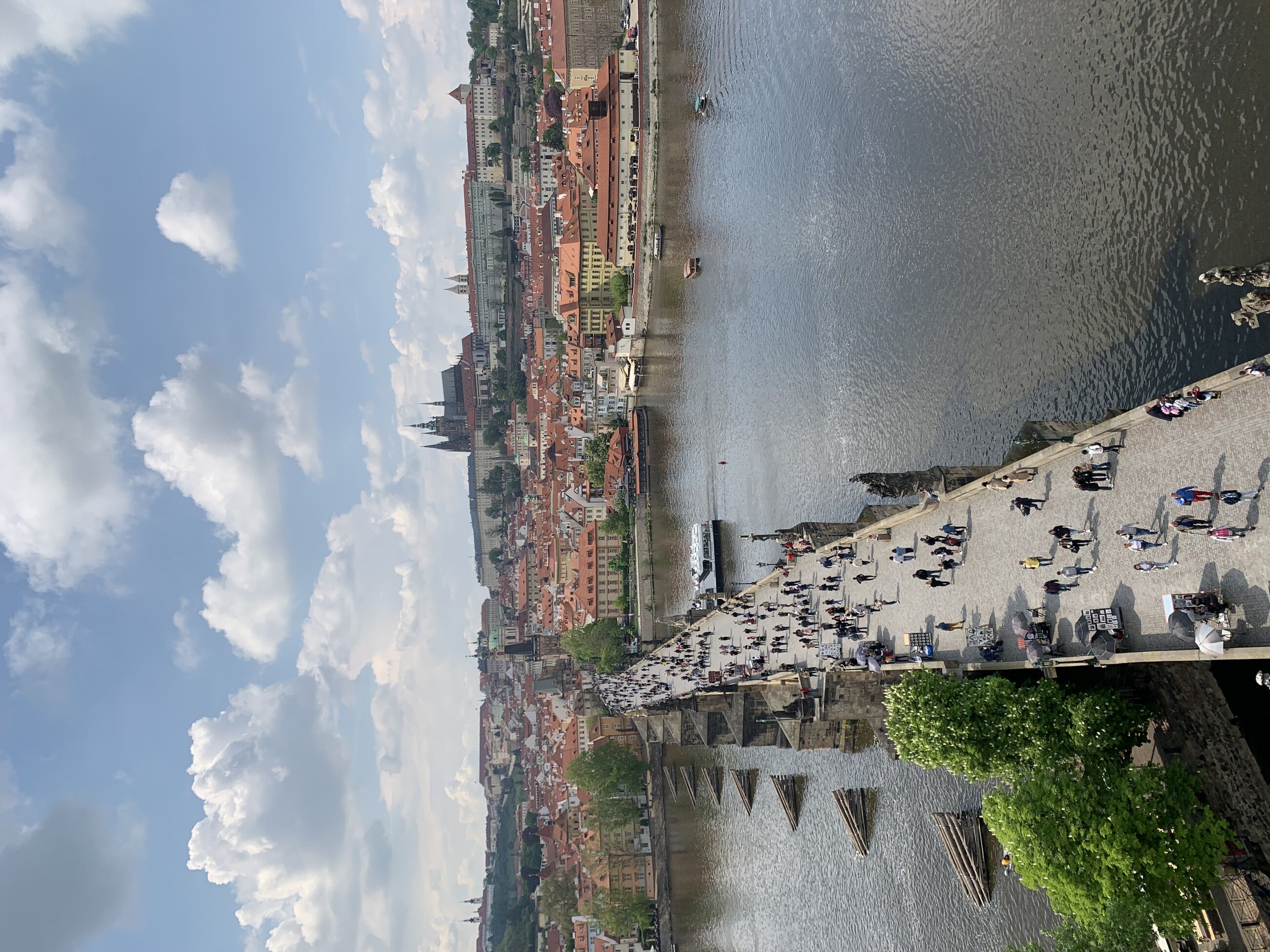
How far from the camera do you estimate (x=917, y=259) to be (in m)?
29.1

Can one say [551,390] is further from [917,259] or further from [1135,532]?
[1135,532]

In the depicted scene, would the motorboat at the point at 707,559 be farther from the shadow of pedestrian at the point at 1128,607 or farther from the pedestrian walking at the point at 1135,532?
the pedestrian walking at the point at 1135,532

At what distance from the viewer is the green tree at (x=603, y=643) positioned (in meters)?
59.8

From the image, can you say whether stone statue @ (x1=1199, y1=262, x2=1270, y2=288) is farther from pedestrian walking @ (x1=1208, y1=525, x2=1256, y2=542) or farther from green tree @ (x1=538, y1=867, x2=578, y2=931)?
green tree @ (x1=538, y1=867, x2=578, y2=931)

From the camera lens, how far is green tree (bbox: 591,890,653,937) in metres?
52.1

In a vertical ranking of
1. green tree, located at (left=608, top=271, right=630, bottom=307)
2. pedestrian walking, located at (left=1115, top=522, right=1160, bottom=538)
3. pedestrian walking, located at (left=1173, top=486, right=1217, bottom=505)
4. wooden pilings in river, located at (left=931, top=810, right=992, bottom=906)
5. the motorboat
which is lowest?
wooden pilings in river, located at (left=931, top=810, right=992, bottom=906)

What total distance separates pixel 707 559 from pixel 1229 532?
33.9 metres

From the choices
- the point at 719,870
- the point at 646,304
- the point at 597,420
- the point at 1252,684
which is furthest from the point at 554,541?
the point at 1252,684

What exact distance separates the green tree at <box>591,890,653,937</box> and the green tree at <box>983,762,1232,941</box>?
39.7 metres

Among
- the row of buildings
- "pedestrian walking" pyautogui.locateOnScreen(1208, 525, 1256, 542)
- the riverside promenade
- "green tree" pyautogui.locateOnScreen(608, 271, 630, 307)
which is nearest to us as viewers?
"pedestrian walking" pyautogui.locateOnScreen(1208, 525, 1256, 542)

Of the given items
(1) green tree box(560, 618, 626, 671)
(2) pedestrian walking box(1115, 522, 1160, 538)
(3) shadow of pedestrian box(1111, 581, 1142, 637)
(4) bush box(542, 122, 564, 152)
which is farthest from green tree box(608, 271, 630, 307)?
(3) shadow of pedestrian box(1111, 581, 1142, 637)

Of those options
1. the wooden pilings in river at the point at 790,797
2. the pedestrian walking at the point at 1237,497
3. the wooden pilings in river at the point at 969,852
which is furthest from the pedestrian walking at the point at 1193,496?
the wooden pilings in river at the point at 790,797

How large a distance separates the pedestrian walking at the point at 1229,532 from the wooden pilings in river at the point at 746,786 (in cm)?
2738

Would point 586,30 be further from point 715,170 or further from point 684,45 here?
point 715,170
